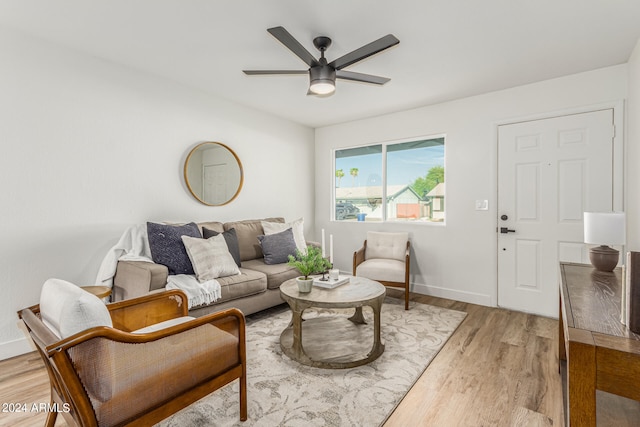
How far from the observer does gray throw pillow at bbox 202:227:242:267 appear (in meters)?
3.20

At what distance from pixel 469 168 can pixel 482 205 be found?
0.46 metres

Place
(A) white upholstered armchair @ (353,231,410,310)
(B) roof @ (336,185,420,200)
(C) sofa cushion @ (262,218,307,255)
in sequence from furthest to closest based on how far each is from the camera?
1. (B) roof @ (336,185,420,200)
2. (C) sofa cushion @ (262,218,307,255)
3. (A) white upholstered armchair @ (353,231,410,310)

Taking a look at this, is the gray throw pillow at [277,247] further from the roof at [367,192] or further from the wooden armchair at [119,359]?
the wooden armchair at [119,359]

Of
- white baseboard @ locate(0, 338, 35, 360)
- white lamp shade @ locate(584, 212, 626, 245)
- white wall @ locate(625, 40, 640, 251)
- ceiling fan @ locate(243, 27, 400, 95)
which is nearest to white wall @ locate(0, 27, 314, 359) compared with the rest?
white baseboard @ locate(0, 338, 35, 360)

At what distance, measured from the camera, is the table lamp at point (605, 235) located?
6.30 feet

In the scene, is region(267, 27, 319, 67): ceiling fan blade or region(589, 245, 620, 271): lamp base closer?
region(267, 27, 319, 67): ceiling fan blade

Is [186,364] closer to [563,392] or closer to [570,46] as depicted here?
[563,392]

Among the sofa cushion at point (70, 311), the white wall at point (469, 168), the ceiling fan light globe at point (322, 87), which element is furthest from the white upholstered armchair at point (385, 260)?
the sofa cushion at point (70, 311)

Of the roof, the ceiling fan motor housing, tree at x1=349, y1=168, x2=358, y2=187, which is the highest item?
the ceiling fan motor housing

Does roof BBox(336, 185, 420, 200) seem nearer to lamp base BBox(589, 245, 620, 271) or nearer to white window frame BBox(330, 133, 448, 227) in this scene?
white window frame BBox(330, 133, 448, 227)

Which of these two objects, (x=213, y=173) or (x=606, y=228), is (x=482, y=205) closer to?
(x=606, y=228)

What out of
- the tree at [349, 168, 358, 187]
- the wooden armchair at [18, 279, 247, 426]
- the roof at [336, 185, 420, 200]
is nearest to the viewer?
the wooden armchair at [18, 279, 247, 426]

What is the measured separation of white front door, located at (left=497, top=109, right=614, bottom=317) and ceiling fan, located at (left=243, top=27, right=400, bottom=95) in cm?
196

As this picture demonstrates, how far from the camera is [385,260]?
3832mm
